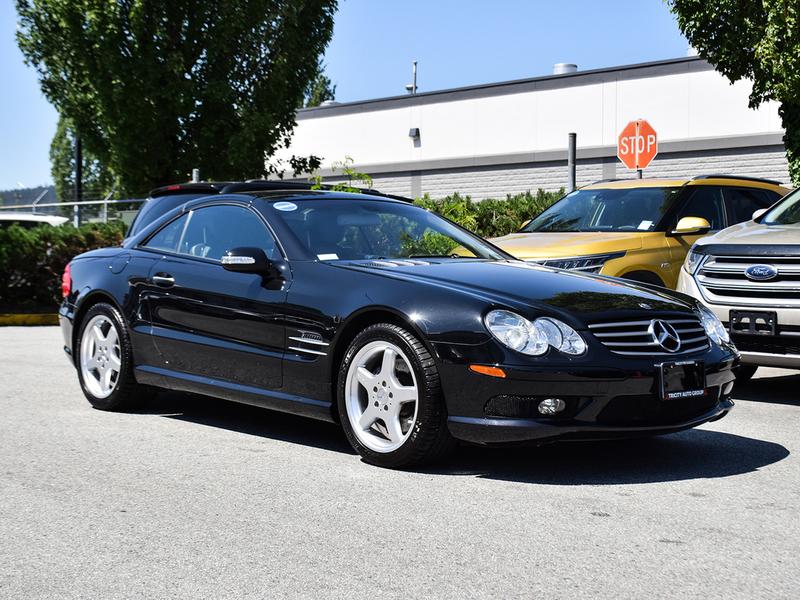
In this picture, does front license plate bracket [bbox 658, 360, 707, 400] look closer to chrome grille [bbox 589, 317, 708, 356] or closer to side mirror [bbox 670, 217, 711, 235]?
chrome grille [bbox 589, 317, 708, 356]

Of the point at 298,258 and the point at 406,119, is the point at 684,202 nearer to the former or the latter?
the point at 298,258

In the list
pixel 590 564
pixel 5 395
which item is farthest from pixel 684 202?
pixel 590 564

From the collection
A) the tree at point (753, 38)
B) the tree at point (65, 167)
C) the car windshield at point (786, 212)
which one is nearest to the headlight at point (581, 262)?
the car windshield at point (786, 212)

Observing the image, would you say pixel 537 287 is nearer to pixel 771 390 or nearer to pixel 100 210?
pixel 771 390

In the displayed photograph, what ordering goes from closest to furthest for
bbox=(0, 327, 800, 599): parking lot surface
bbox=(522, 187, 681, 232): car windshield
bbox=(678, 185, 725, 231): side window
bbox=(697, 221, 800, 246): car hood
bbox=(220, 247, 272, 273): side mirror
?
bbox=(0, 327, 800, 599): parking lot surface < bbox=(220, 247, 272, 273): side mirror < bbox=(697, 221, 800, 246): car hood < bbox=(522, 187, 681, 232): car windshield < bbox=(678, 185, 725, 231): side window

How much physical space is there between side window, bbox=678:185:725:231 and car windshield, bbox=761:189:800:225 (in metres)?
1.08

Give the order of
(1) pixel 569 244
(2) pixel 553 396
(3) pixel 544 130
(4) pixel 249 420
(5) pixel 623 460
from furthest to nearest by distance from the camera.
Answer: (3) pixel 544 130 → (1) pixel 569 244 → (4) pixel 249 420 → (5) pixel 623 460 → (2) pixel 553 396

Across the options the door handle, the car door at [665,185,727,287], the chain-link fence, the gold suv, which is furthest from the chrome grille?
the chain-link fence

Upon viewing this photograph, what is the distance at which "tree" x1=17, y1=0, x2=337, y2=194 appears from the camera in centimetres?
2152

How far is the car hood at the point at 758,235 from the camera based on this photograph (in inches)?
313

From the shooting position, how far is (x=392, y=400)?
557 cm

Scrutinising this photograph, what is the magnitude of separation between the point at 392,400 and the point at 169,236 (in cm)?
249

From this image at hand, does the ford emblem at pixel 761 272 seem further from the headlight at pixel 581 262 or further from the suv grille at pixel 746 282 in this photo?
the headlight at pixel 581 262

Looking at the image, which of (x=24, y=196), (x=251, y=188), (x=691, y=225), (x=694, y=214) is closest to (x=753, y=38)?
(x=694, y=214)
